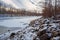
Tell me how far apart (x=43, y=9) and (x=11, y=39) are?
10.7 ft

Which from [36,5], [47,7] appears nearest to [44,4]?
[47,7]

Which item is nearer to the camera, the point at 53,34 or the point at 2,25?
the point at 53,34

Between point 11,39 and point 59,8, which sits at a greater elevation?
point 59,8

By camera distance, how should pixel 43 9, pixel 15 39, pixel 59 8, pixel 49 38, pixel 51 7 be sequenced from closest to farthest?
pixel 49 38, pixel 15 39, pixel 59 8, pixel 51 7, pixel 43 9

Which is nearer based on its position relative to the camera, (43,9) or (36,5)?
(36,5)

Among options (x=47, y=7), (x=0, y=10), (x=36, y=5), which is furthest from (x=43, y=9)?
(x=0, y=10)

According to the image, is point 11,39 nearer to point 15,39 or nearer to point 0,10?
point 15,39

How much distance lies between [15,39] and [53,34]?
1.37m

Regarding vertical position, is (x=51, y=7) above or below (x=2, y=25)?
above

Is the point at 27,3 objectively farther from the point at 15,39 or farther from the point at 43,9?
the point at 15,39

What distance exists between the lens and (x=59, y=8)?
19.8 feet

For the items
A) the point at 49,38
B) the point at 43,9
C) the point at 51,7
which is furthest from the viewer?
the point at 43,9

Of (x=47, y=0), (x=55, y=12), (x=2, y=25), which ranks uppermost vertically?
(x=47, y=0)

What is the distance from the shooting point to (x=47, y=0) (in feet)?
21.5
